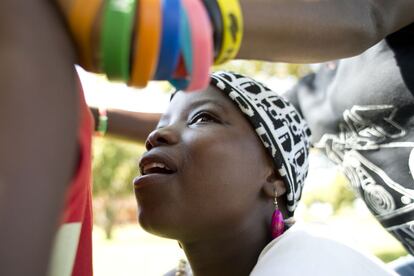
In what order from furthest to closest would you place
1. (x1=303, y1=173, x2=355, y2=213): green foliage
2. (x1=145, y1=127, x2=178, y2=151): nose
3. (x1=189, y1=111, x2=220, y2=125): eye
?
1. (x1=303, y1=173, x2=355, y2=213): green foliage
2. (x1=189, y1=111, x2=220, y2=125): eye
3. (x1=145, y1=127, x2=178, y2=151): nose

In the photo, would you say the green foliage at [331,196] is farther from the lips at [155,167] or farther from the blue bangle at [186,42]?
the blue bangle at [186,42]

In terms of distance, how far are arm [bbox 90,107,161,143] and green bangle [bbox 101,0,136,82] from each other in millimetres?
1737

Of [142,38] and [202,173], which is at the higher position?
[142,38]

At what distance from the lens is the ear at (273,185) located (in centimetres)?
205

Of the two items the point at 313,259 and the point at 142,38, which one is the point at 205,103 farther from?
the point at 142,38

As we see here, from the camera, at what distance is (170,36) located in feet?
2.48

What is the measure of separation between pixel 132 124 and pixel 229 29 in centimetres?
166

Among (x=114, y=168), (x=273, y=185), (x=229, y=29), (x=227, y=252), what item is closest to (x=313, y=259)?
(x=227, y=252)

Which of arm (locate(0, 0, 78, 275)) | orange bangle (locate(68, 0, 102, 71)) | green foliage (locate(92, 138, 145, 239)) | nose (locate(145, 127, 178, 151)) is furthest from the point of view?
green foliage (locate(92, 138, 145, 239))

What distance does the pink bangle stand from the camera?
769mm

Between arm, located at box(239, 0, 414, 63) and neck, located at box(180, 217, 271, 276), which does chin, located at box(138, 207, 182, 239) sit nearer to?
neck, located at box(180, 217, 271, 276)

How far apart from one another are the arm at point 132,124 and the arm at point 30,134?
1806 millimetres

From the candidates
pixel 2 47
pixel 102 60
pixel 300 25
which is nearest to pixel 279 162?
pixel 300 25

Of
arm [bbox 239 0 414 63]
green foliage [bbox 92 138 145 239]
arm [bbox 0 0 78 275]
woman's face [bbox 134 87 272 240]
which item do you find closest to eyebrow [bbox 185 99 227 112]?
woman's face [bbox 134 87 272 240]
